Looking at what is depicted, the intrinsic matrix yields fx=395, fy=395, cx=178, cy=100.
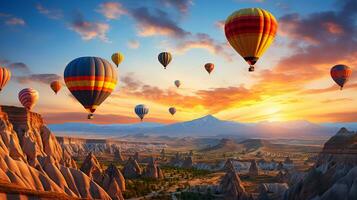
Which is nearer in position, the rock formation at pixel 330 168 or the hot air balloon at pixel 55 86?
the rock formation at pixel 330 168

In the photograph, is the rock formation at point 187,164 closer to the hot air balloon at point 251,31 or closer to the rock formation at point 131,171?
the rock formation at point 131,171

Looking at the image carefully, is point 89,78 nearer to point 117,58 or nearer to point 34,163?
point 34,163

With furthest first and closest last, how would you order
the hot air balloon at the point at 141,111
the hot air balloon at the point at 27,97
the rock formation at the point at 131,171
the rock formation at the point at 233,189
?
the hot air balloon at the point at 141,111
the rock formation at the point at 131,171
the hot air balloon at the point at 27,97
the rock formation at the point at 233,189

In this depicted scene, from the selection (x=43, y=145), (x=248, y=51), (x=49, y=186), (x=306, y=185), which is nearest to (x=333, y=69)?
(x=248, y=51)

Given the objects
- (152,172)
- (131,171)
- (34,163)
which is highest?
(34,163)

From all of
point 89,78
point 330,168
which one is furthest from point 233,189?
point 89,78

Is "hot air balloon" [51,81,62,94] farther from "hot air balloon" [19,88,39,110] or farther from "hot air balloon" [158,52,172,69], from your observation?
"hot air balloon" [158,52,172,69]

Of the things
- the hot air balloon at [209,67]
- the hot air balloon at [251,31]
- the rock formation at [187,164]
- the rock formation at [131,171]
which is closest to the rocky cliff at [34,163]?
the rock formation at [131,171]
